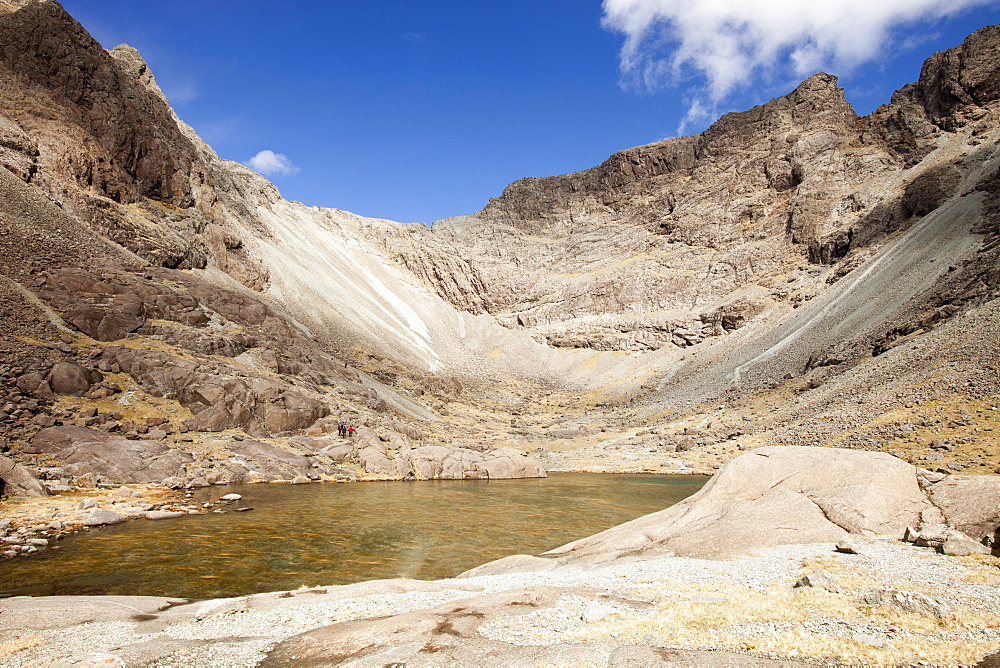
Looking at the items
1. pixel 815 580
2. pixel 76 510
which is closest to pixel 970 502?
pixel 815 580

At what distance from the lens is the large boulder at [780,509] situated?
41.4 ft

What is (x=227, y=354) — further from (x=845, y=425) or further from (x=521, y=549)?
(x=845, y=425)

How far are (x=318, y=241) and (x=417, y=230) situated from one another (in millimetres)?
38273

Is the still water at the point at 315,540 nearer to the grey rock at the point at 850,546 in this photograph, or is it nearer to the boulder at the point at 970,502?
the grey rock at the point at 850,546

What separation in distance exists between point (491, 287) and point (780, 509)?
105m

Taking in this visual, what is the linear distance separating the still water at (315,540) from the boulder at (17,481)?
14.9 ft

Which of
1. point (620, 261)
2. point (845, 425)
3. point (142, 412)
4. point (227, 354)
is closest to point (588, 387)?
point (620, 261)

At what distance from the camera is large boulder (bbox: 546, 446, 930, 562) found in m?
12.6

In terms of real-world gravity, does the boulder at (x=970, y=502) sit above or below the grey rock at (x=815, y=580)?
above

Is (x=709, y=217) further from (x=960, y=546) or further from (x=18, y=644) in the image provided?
(x=18, y=644)

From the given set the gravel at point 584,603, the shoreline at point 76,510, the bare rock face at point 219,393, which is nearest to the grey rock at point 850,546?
the gravel at point 584,603

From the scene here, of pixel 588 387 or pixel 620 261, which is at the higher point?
pixel 620 261

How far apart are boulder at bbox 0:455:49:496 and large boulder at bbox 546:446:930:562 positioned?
1986cm

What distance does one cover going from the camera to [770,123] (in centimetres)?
10825
